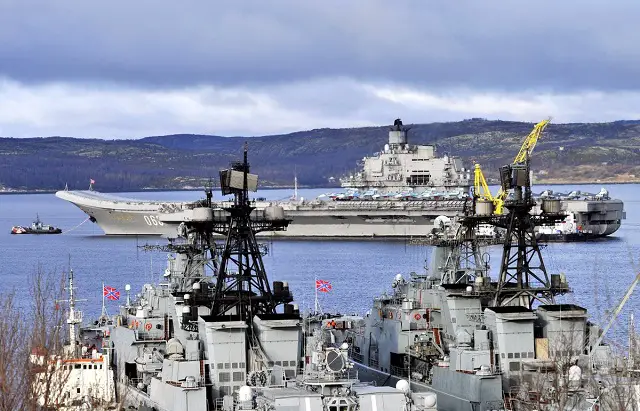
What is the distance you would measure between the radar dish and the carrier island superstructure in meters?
90.1

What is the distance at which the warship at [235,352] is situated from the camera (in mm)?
33969

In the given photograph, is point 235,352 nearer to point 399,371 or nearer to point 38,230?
point 399,371

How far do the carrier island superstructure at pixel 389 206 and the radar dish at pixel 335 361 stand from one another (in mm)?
90055

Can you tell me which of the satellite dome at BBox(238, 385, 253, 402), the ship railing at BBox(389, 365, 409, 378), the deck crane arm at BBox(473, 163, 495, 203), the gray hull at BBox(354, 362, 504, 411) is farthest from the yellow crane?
the satellite dome at BBox(238, 385, 253, 402)

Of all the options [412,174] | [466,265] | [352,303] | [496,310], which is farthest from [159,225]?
[496,310]

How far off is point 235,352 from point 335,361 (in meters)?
5.72

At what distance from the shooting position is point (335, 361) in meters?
34.0

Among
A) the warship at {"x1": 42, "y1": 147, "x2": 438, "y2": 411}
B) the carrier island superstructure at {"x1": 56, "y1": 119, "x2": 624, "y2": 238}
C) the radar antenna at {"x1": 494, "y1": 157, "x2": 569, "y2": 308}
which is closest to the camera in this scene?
the warship at {"x1": 42, "y1": 147, "x2": 438, "y2": 411}

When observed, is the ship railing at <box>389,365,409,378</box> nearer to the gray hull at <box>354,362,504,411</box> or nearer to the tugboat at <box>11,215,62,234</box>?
the gray hull at <box>354,362,504,411</box>

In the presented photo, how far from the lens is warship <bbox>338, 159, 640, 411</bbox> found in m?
37.4

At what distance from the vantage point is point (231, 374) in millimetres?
38906

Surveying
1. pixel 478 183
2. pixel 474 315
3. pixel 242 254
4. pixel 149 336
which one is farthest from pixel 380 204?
pixel 242 254

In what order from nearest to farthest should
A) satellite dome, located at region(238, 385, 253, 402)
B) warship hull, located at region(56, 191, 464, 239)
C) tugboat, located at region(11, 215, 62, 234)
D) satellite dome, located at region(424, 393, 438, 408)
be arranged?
1. satellite dome, located at region(238, 385, 253, 402)
2. satellite dome, located at region(424, 393, 438, 408)
3. warship hull, located at region(56, 191, 464, 239)
4. tugboat, located at region(11, 215, 62, 234)

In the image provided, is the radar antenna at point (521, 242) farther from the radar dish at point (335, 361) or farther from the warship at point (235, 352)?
the radar dish at point (335, 361)
